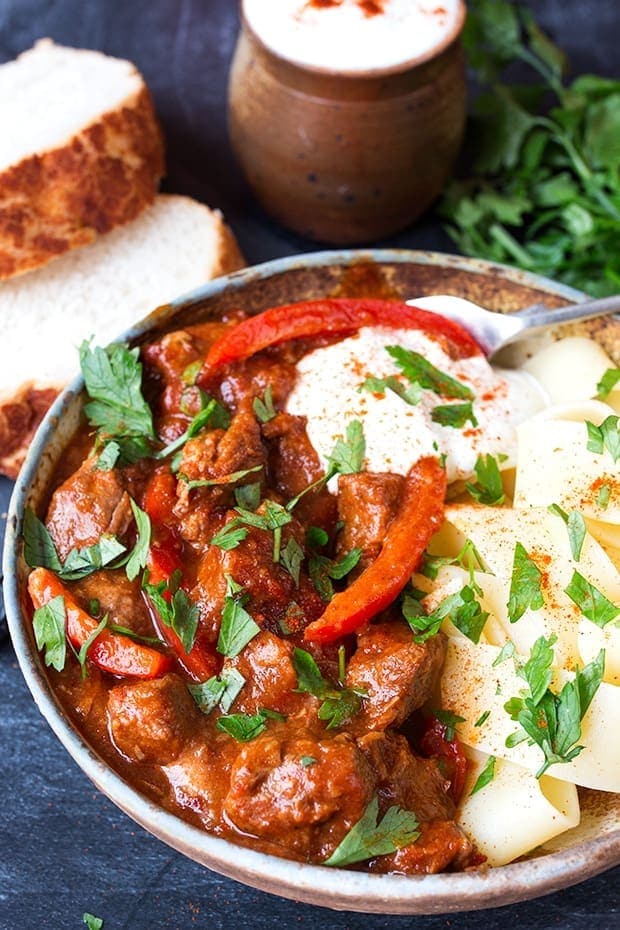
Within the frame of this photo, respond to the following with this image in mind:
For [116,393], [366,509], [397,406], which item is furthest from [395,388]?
[116,393]

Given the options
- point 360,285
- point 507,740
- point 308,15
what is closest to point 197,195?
point 308,15

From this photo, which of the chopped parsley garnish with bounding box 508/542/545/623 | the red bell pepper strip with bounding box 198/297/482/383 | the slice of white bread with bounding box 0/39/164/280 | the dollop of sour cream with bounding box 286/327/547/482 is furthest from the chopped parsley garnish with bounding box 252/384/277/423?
the slice of white bread with bounding box 0/39/164/280

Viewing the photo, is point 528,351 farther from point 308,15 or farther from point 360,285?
point 308,15

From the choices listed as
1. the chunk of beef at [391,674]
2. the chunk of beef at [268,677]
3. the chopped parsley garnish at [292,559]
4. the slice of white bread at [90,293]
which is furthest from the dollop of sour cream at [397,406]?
the slice of white bread at [90,293]

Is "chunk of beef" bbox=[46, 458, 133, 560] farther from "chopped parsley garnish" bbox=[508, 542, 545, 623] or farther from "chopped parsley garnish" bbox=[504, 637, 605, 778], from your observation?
"chopped parsley garnish" bbox=[504, 637, 605, 778]

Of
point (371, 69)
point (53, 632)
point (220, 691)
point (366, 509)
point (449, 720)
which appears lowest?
point (449, 720)

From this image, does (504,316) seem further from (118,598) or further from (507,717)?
(118,598)
